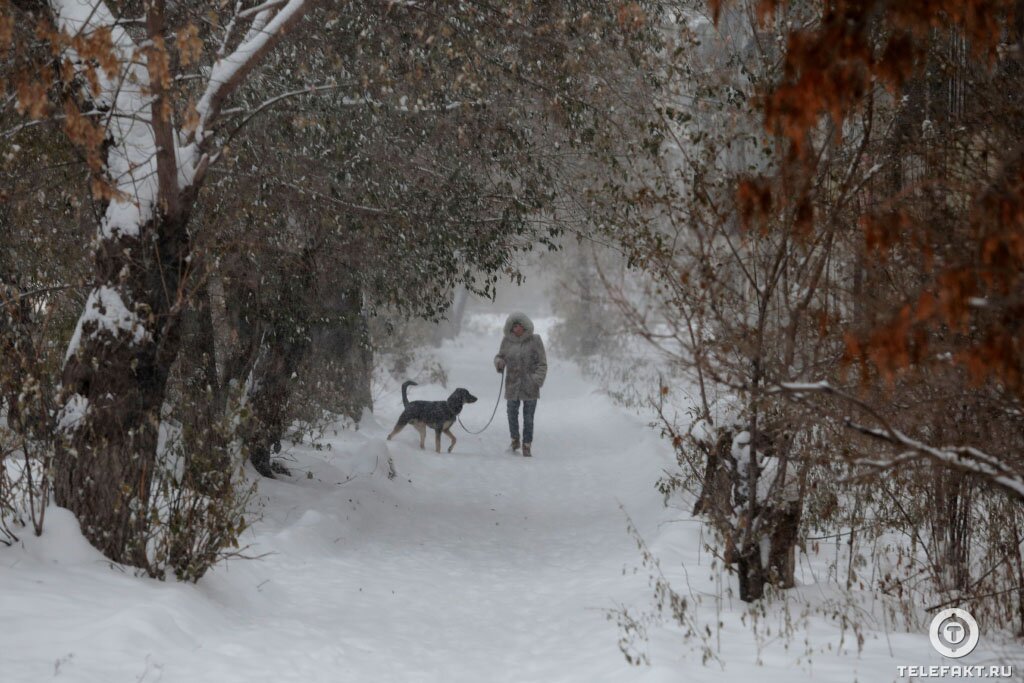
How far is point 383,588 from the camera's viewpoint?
278 inches

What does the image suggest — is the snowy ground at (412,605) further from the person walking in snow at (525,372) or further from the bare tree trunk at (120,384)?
the person walking in snow at (525,372)

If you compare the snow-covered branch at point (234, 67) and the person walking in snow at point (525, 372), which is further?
the person walking in snow at point (525, 372)

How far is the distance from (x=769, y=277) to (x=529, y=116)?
180 inches

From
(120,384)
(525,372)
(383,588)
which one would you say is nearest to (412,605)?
(383,588)

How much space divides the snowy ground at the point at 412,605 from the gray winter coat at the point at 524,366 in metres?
3.18

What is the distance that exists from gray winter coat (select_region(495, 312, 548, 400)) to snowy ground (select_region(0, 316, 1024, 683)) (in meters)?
3.18

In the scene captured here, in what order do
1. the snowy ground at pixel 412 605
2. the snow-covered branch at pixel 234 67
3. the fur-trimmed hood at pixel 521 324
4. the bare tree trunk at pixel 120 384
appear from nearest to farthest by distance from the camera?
the snowy ground at pixel 412 605 < the bare tree trunk at pixel 120 384 < the snow-covered branch at pixel 234 67 < the fur-trimmed hood at pixel 521 324

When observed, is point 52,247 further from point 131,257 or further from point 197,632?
point 197,632

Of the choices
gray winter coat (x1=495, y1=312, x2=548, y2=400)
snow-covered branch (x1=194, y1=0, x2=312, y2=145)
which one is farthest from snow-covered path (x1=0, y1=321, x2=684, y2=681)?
snow-covered branch (x1=194, y1=0, x2=312, y2=145)

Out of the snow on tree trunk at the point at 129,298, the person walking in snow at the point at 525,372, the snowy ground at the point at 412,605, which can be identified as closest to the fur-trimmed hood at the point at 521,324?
the person walking in snow at the point at 525,372

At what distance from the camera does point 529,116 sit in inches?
365

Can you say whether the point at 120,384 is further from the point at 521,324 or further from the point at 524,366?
the point at 521,324

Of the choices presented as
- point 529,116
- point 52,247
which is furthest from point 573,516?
point 52,247

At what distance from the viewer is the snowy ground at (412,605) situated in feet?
15.0
